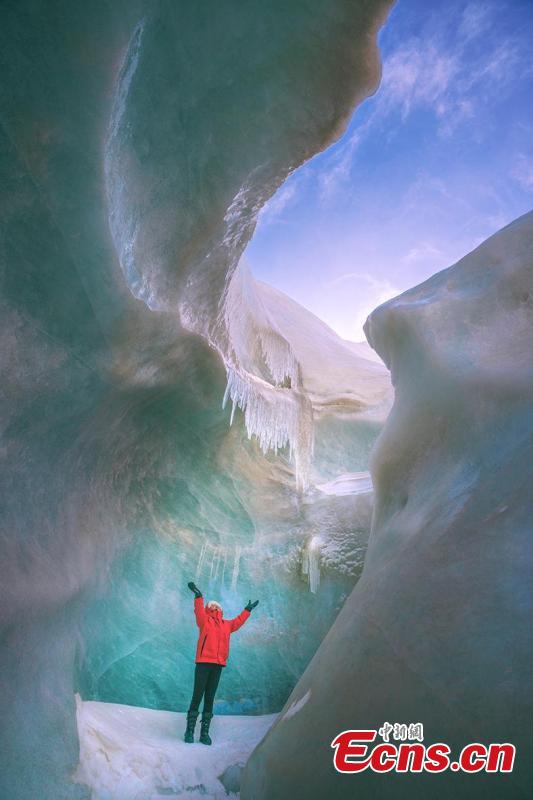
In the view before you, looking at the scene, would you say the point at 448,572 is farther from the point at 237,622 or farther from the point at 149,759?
the point at 237,622

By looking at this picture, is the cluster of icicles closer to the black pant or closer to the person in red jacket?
the person in red jacket

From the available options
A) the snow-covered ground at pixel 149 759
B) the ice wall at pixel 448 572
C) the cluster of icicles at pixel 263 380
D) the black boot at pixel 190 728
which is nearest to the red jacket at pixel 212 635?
the black boot at pixel 190 728

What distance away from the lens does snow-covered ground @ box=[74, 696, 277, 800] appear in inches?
142

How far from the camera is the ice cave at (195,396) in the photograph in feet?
8.12

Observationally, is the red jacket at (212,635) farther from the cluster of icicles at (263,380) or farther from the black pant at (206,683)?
the cluster of icicles at (263,380)

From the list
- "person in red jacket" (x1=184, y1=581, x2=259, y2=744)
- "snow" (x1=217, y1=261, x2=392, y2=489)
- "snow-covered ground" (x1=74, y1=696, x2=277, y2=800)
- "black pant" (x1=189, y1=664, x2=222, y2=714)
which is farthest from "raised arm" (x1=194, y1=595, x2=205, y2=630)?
"snow" (x1=217, y1=261, x2=392, y2=489)

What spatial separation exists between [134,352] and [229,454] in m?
3.20

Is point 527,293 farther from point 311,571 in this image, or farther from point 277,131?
point 311,571

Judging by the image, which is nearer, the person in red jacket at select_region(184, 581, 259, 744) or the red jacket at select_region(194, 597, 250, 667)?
the person in red jacket at select_region(184, 581, 259, 744)

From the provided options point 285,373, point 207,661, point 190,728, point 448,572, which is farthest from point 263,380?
point 448,572

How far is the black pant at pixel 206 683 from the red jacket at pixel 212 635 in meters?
0.07

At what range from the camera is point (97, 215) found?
3.09 m

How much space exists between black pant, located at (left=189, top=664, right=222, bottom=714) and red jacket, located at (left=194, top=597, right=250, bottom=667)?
0.07 metres

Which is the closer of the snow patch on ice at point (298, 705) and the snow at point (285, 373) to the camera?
the snow patch on ice at point (298, 705)
